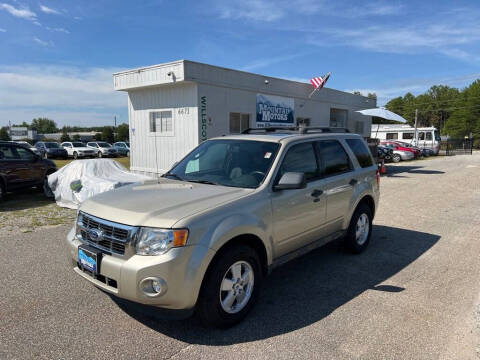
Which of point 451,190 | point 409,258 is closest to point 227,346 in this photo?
point 409,258

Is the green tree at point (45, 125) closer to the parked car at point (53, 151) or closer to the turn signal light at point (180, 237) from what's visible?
the parked car at point (53, 151)

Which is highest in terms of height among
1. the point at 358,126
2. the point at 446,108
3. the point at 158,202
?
the point at 446,108

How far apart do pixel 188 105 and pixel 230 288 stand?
31.3 ft

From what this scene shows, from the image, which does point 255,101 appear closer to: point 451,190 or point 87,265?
point 451,190

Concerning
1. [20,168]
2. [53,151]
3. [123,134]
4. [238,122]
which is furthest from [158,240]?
[123,134]

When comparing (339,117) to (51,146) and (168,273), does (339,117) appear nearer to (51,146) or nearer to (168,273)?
(168,273)

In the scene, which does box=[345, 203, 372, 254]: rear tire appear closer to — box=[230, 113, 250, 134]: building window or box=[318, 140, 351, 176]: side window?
box=[318, 140, 351, 176]: side window

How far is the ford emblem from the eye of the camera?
124 inches

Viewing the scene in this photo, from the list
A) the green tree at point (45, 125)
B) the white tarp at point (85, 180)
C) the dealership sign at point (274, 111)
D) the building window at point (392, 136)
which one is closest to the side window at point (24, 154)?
the white tarp at point (85, 180)

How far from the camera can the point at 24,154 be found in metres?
10.1

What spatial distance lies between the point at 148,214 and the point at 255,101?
38.3 feet

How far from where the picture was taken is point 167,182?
13.7 feet

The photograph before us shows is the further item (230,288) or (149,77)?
(149,77)

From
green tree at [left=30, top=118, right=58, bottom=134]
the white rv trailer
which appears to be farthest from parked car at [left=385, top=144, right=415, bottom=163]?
green tree at [left=30, top=118, right=58, bottom=134]
